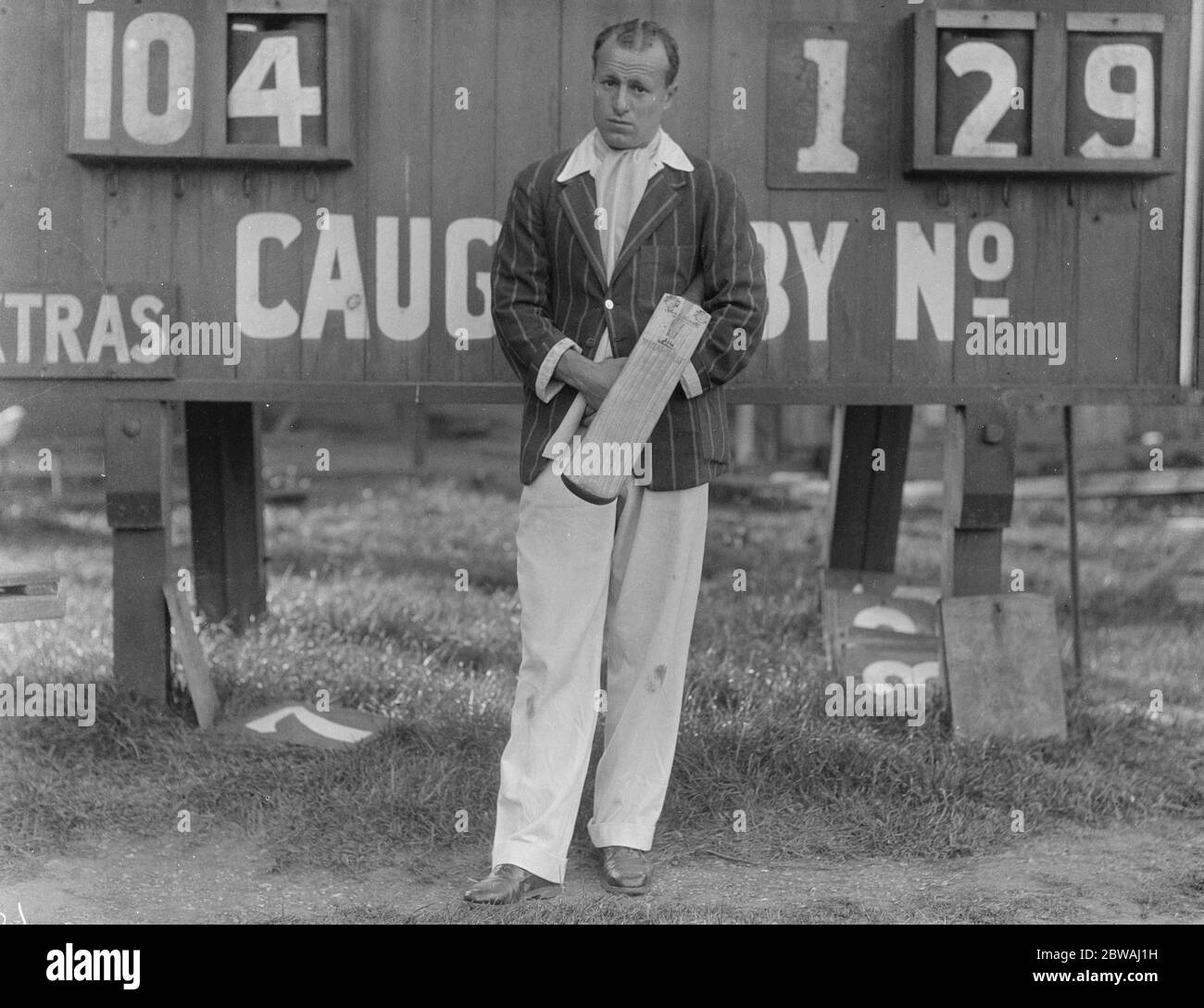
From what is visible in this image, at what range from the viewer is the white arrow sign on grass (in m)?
5.89

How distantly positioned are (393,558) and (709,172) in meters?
5.63

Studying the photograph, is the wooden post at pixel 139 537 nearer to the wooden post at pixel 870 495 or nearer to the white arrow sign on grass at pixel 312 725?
the white arrow sign on grass at pixel 312 725

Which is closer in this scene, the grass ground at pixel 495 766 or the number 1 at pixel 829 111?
the grass ground at pixel 495 766

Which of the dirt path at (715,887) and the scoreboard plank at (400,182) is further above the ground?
the scoreboard plank at (400,182)

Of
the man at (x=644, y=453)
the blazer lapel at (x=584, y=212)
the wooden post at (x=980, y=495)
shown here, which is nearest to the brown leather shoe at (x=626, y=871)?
the man at (x=644, y=453)

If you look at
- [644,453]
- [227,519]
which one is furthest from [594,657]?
[227,519]

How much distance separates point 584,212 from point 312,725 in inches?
91.5

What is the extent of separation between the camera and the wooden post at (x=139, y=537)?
5984 millimetres

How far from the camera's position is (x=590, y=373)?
175 inches

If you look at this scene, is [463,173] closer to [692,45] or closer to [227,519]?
[692,45]

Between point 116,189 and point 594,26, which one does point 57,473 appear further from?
point 594,26

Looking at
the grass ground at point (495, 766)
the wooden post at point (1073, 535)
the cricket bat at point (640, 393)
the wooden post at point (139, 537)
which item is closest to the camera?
the cricket bat at point (640, 393)

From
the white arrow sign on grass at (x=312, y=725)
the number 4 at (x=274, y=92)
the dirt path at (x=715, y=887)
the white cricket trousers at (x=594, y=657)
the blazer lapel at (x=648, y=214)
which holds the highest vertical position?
the number 4 at (x=274, y=92)

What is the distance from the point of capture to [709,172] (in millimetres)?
4656
